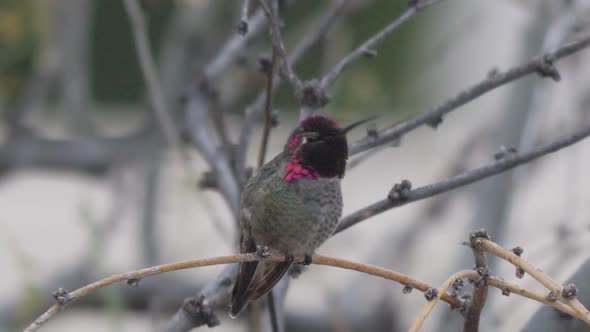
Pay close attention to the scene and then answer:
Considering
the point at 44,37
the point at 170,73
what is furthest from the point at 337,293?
the point at 44,37

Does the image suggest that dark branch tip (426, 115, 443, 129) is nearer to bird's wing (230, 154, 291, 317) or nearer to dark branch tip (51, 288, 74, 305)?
bird's wing (230, 154, 291, 317)

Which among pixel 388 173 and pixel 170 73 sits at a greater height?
pixel 388 173

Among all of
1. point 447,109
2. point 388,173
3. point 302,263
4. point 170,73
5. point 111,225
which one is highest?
point 388,173

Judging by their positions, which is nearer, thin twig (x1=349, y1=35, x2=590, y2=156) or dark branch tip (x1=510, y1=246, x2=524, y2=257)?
dark branch tip (x1=510, y1=246, x2=524, y2=257)

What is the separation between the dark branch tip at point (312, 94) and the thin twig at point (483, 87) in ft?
0.46

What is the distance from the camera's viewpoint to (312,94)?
2051 mm

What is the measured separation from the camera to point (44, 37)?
4250mm

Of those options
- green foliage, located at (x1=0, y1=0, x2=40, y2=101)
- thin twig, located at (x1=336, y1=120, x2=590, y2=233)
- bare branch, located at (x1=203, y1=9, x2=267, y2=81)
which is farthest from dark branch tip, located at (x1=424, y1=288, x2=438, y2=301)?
green foliage, located at (x1=0, y1=0, x2=40, y2=101)

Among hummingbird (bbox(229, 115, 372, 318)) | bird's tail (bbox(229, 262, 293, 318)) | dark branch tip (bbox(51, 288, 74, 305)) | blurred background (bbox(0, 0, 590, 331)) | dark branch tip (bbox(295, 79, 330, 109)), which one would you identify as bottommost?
dark branch tip (bbox(51, 288, 74, 305))

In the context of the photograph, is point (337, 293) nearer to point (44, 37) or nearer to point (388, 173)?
point (388, 173)

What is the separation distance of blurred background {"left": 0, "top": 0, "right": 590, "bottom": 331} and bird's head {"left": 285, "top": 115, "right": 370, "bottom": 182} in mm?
586

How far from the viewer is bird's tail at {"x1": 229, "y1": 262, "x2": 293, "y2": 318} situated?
6.90ft

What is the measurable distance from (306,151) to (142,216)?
1.70 meters

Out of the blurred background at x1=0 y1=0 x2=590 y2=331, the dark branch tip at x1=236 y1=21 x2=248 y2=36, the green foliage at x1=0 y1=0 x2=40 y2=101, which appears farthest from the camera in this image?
the green foliage at x1=0 y1=0 x2=40 y2=101
